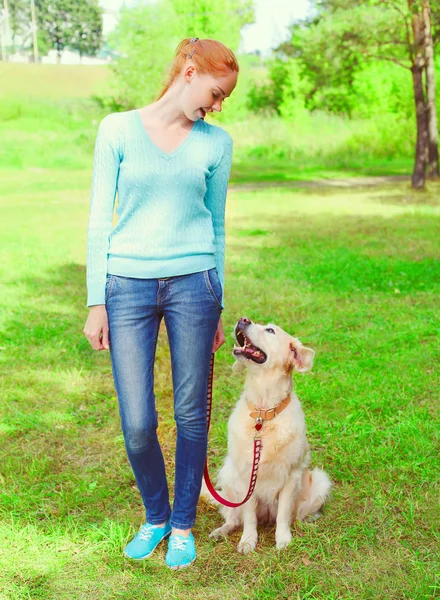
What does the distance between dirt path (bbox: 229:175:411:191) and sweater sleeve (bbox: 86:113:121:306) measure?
17.2m


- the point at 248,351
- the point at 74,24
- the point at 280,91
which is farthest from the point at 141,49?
the point at 74,24

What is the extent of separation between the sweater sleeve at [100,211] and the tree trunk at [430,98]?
15.6m

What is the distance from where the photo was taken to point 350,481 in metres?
4.09

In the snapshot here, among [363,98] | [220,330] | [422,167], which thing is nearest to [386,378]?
[220,330]

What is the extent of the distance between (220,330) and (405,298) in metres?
5.21

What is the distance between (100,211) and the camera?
278 cm

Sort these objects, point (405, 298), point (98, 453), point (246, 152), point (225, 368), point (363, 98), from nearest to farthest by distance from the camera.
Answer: point (98, 453) < point (225, 368) < point (405, 298) < point (246, 152) < point (363, 98)

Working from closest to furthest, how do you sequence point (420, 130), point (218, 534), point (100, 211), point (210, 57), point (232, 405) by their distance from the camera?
point (210, 57) → point (100, 211) → point (218, 534) → point (232, 405) → point (420, 130)

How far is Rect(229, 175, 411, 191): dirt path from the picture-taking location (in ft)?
67.7

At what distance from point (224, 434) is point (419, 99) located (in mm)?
15200

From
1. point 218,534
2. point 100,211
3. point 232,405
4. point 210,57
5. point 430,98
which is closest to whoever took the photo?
point 210,57

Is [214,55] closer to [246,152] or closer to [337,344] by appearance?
→ [337,344]

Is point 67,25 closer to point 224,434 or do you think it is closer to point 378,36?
point 378,36

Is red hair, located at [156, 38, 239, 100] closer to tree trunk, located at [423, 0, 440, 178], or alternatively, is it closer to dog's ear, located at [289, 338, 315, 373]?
dog's ear, located at [289, 338, 315, 373]
